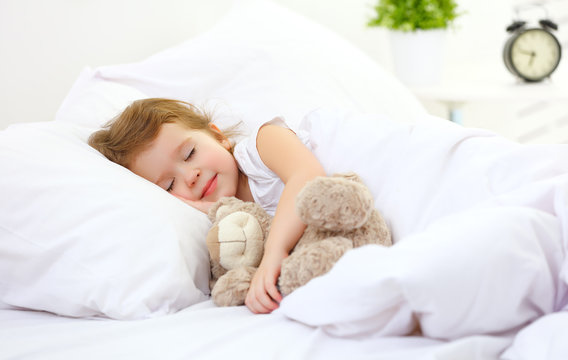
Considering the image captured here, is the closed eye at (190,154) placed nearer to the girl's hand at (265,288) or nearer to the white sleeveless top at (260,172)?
the white sleeveless top at (260,172)

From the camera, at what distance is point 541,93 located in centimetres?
166

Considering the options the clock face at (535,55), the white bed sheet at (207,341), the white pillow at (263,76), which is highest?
the clock face at (535,55)

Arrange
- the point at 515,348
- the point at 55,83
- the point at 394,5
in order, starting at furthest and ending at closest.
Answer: the point at 394,5 < the point at 55,83 < the point at 515,348

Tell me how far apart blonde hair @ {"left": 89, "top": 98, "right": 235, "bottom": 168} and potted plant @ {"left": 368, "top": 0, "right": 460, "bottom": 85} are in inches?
39.3

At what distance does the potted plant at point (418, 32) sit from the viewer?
187 centimetres

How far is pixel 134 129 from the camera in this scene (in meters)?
1.08

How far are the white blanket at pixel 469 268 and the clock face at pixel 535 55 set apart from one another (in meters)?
1.06

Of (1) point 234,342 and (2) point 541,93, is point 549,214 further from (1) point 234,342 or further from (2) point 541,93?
(2) point 541,93

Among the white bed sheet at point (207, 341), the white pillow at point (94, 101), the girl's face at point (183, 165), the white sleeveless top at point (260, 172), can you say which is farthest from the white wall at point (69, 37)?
the white bed sheet at point (207, 341)

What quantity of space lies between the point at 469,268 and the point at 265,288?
12.3 inches

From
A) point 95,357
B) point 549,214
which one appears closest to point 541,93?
point 549,214

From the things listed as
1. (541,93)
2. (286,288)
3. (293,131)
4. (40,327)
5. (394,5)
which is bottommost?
(40,327)

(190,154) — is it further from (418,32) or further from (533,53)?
(533,53)

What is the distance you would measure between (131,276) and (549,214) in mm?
549
